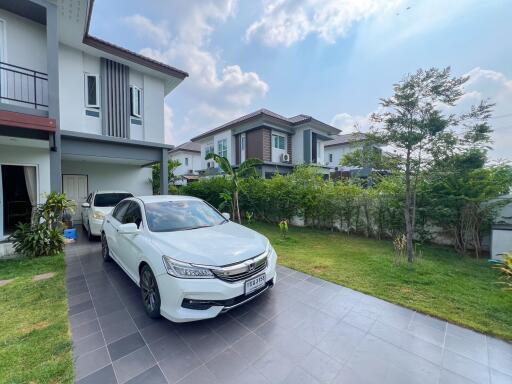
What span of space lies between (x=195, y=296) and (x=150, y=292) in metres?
0.96

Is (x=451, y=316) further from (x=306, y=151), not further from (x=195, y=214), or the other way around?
(x=306, y=151)

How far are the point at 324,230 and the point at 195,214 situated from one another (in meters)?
6.73

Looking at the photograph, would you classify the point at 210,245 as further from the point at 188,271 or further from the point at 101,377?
the point at 101,377

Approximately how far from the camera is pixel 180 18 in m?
8.62

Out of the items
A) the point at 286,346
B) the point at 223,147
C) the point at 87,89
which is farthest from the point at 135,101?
the point at 286,346

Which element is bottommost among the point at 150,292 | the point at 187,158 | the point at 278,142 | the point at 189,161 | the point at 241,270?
the point at 150,292

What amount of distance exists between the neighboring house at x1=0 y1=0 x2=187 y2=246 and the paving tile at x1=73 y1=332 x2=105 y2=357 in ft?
17.4

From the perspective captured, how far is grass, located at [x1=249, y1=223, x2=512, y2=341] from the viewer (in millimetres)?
3331

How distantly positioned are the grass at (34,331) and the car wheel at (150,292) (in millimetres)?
904

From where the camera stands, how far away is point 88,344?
9.02 feet

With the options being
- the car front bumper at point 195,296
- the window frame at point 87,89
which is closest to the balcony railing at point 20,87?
the window frame at point 87,89

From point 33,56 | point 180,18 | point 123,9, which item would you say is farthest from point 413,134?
point 33,56

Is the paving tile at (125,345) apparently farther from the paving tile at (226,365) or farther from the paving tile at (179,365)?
the paving tile at (226,365)

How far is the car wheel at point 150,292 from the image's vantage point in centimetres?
309
